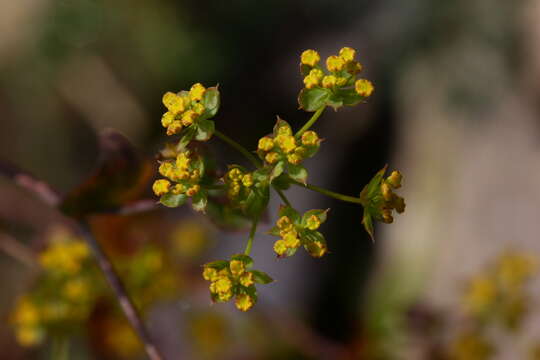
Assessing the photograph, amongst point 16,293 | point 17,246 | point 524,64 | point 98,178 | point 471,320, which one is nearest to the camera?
point 98,178

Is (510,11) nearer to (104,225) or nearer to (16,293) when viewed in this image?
(104,225)

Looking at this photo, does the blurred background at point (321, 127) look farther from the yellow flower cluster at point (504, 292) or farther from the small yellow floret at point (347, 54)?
the small yellow floret at point (347, 54)

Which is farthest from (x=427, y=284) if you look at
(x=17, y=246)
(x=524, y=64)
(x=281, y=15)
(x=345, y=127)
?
(x=17, y=246)

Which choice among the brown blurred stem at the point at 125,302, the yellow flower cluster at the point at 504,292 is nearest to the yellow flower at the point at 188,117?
the brown blurred stem at the point at 125,302

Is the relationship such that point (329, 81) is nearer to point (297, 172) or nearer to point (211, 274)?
point (297, 172)

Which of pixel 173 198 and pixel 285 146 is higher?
pixel 285 146

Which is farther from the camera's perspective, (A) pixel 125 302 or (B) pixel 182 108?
(A) pixel 125 302

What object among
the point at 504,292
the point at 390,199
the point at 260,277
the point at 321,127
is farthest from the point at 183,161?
the point at 321,127
